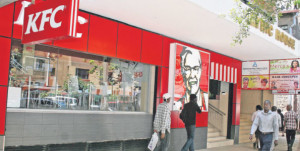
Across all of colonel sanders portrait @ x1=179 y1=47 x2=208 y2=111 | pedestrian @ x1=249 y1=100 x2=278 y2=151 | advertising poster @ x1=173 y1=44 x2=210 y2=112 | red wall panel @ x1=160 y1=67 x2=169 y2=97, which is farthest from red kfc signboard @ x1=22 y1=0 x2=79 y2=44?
colonel sanders portrait @ x1=179 y1=47 x2=208 y2=111

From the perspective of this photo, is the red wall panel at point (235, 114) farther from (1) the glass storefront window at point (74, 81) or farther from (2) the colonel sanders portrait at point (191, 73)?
(1) the glass storefront window at point (74, 81)

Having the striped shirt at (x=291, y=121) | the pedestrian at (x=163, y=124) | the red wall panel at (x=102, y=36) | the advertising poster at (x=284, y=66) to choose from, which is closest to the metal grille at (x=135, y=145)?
the pedestrian at (x=163, y=124)

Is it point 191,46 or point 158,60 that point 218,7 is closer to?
point 158,60

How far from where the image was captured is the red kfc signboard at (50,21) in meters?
4.47

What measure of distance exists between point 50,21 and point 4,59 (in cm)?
208

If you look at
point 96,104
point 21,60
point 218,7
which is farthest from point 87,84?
point 218,7

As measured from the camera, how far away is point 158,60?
9836mm

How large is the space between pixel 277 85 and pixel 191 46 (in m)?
4.38

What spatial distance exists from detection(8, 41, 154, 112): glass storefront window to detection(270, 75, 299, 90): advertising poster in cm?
606

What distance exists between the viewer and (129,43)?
888cm

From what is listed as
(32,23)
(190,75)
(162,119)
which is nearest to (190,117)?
(162,119)

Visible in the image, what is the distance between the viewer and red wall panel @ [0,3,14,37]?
6164mm

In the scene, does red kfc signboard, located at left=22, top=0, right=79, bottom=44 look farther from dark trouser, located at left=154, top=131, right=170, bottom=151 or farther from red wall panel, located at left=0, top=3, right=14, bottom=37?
dark trouser, located at left=154, top=131, right=170, bottom=151

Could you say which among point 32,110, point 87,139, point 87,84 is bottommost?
point 87,139
